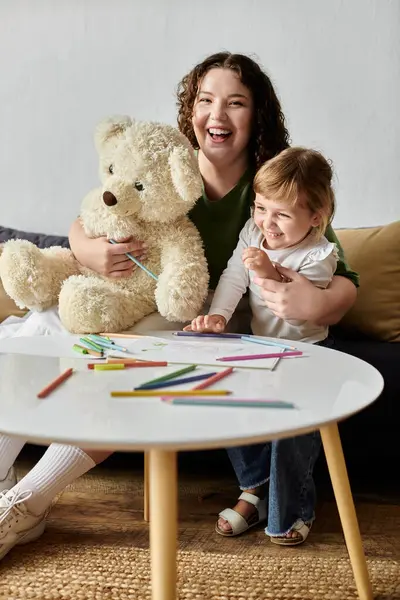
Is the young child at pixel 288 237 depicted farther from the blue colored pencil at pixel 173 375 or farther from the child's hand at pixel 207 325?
the blue colored pencil at pixel 173 375

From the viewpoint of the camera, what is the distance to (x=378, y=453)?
1438 millimetres

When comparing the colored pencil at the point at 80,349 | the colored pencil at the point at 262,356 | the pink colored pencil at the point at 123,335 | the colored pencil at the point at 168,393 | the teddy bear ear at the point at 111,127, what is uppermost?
the teddy bear ear at the point at 111,127

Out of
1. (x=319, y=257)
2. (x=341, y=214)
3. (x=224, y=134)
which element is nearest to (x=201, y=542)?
(x=319, y=257)

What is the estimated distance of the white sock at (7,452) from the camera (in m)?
1.25

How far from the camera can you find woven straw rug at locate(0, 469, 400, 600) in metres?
1.12

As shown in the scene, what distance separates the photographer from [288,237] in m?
1.33

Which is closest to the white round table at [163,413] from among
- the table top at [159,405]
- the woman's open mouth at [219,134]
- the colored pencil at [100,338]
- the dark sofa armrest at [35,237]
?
the table top at [159,405]

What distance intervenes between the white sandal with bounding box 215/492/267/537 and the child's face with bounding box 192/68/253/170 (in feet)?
2.19

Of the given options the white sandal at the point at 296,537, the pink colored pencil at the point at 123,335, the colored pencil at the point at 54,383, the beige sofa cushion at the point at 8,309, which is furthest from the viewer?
the beige sofa cushion at the point at 8,309

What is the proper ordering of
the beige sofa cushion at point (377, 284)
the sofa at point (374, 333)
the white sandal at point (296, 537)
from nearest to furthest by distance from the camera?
the white sandal at point (296, 537)
the sofa at point (374, 333)
the beige sofa cushion at point (377, 284)

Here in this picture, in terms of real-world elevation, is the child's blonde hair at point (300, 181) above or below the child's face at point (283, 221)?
above

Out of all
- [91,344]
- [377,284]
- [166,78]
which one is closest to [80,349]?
[91,344]

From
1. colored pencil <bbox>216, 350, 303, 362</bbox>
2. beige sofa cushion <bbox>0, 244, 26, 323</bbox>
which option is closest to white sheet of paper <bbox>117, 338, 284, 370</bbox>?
colored pencil <bbox>216, 350, 303, 362</bbox>

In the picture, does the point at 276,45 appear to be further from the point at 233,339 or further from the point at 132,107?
the point at 233,339
